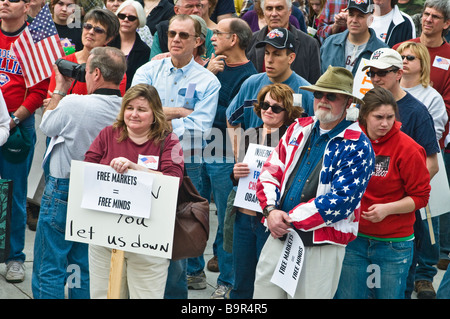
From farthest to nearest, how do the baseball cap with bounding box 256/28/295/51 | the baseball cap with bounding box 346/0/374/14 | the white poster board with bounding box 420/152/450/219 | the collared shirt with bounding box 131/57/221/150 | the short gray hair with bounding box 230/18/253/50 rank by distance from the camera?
the baseball cap with bounding box 346/0/374/14, the short gray hair with bounding box 230/18/253/50, the white poster board with bounding box 420/152/450/219, the collared shirt with bounding box 131/57/221/150, the baseball cap with bounding box 256/28/295/51

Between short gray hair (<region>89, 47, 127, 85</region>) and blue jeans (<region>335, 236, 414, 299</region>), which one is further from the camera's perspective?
short gray hair (<region>89, 47, 127, 85</region>)

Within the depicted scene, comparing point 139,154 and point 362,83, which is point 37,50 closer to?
point 139,154

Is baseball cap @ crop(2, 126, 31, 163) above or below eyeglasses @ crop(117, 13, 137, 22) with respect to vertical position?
below

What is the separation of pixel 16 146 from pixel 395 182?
337 cm

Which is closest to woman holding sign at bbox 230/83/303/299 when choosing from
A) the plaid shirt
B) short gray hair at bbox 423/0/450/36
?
short gray hair at bbox 423/0/450/36

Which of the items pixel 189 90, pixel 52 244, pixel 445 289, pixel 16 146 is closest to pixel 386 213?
pixel 445 289

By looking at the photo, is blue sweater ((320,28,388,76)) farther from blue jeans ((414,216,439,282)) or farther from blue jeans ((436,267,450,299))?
blue jeans ((436,267,450,299))

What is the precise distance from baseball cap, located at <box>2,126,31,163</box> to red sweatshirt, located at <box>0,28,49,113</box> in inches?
9.7

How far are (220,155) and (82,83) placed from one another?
139cm

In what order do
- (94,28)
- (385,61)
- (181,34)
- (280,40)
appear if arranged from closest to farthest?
(385,61) < (280,40) < (181,34) < (94,28)

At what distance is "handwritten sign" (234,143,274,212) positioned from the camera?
505 cm

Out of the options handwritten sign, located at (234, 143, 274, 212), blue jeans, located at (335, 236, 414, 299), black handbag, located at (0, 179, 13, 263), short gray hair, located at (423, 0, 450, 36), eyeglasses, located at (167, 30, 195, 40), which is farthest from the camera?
short gray hair, located at (423, 0, 450, 36)

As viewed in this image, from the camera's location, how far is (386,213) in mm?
4691

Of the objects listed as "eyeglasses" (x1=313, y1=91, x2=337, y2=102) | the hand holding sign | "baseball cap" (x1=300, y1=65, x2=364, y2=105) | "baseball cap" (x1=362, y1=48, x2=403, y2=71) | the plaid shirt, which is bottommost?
the hand holding sign
